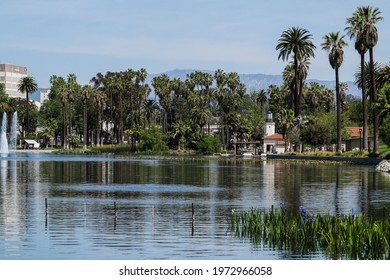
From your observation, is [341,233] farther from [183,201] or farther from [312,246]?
[183,201]

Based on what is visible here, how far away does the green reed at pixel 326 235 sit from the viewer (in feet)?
99.1

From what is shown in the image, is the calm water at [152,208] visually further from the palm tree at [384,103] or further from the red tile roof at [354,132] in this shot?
the red tile roof at [354,132]

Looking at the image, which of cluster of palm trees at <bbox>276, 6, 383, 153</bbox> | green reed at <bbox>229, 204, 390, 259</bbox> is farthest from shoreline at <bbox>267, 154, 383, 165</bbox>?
green reed at <bbox>229, 204, 390, 259</bbox>

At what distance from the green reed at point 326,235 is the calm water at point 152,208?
2.47 feet

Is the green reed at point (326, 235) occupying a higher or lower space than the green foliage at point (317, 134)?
lower

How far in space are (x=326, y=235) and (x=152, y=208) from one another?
69.4 feet

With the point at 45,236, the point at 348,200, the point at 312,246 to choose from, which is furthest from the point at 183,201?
the point at 312,246

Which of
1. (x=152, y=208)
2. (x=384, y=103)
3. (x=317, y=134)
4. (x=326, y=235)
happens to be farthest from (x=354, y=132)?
(x=326, y=235)

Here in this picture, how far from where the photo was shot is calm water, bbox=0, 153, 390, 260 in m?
33.3

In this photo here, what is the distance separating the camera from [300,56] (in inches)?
6531

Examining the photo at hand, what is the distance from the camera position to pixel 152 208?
5134 cm

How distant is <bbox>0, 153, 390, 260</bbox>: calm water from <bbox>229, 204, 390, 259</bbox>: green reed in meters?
0.75

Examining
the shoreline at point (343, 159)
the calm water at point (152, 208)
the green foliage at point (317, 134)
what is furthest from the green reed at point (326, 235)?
the green foliage at point (317, 134)
